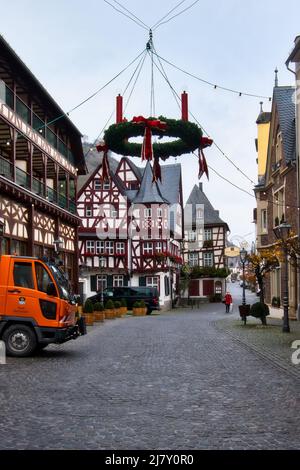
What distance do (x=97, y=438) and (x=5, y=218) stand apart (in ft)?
55.3

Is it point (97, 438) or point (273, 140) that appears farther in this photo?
point (273, 140)

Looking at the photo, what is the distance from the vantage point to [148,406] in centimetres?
802

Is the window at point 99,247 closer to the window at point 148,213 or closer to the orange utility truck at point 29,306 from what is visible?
the window at point 148,213

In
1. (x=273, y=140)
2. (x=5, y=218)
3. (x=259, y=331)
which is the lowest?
(x=259, y=331)

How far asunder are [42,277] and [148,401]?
6.16 meters

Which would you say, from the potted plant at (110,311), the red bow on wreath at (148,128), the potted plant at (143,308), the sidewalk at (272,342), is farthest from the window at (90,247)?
the red bow on wreath at (148,128)

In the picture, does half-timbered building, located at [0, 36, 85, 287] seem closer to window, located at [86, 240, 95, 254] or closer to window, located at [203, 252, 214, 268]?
window, located at [86, 240, 95, 254]

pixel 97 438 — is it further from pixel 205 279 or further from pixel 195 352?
pixel 205 279

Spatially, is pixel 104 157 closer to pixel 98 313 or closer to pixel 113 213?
pixel 98 313

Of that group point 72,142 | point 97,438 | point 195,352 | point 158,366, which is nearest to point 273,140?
point 72,142

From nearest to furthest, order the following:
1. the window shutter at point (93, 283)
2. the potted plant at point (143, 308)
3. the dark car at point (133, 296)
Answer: the potted plant at point (143, 308)
the dark car at point (133, 296)
the window shutter at point (93, 283)

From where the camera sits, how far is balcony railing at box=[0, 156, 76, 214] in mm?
23075

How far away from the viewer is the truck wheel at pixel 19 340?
1345cm

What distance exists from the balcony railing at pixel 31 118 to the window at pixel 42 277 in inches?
334
